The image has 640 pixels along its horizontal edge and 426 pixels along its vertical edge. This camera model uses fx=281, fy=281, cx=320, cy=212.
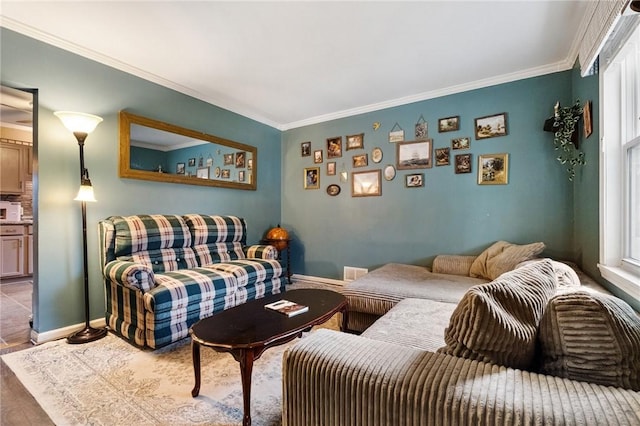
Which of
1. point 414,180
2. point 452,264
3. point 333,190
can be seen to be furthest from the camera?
point 333,190

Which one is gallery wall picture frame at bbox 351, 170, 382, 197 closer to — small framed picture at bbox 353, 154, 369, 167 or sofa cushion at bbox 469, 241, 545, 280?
small framed picture at bbox 353, 154, 369, 167

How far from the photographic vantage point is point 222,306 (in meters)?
2.48

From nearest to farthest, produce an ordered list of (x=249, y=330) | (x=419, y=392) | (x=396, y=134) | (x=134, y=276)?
(x=419, y=392)
(x=249, y=330)
(x=134, y=276)
(x=396, y=134)

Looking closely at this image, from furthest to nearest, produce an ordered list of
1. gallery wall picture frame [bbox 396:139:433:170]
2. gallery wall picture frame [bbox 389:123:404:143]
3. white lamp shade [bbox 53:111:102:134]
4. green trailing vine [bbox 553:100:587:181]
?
gallery wall picture frame [bbox 389:123:404:143] → gallery wall picture frame [bbox 396:139:433:170] → green trailing vine [bbox 553:100:587:181] → white lamp shade [bbox 53:111:102:134]

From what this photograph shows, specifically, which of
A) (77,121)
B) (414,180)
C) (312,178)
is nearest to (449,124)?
(414,180)

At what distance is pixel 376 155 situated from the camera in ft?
12.2

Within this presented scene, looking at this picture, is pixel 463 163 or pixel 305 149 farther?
pixel 305 149

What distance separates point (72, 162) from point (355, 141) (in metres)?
3.05

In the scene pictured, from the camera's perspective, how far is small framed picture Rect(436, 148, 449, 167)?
3.27 meters

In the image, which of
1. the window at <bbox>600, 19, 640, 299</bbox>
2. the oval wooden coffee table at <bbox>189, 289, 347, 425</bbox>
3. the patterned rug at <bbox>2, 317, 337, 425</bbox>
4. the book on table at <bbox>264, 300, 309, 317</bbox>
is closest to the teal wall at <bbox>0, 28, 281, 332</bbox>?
the patterned rug at <bbox>2, 317, 337, 425</bbox>

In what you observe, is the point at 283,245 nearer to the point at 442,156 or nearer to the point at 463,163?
the point at 442,156

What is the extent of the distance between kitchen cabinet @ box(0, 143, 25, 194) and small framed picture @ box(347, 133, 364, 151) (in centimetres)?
505

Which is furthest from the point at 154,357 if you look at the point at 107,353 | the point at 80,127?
the point at 80,127

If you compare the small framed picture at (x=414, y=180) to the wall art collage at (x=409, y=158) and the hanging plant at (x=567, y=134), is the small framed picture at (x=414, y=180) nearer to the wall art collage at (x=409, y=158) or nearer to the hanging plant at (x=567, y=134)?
the wall art collage at (x=409, y=158)
